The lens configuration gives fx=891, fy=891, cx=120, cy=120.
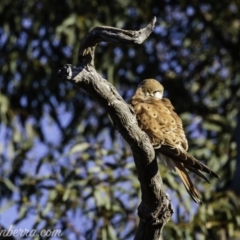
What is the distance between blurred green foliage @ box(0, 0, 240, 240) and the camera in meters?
5.34

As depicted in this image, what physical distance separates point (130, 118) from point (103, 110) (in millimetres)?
3578

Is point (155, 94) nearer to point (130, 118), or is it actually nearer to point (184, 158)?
point (184, 158)

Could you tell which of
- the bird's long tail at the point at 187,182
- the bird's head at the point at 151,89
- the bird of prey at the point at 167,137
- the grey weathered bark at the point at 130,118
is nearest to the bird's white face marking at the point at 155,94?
the bird's head at the point at 151,89

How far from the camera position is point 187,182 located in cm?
352

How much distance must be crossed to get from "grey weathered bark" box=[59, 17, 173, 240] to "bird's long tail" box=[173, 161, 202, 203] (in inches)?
12.6

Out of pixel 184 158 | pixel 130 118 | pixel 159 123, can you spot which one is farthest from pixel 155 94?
pixel 130 118

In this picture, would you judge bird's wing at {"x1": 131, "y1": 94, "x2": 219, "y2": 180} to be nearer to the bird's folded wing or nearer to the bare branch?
the bird's folded wing

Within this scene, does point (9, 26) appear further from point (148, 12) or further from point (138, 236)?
point (138, 236)

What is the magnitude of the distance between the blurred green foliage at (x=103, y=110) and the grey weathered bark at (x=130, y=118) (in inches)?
84.5

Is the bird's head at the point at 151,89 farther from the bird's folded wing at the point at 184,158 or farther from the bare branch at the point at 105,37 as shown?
the bare branch at the point at 105,37

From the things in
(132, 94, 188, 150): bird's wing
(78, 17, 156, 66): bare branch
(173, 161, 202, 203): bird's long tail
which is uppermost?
(78, 17, 156, 66): bare branch

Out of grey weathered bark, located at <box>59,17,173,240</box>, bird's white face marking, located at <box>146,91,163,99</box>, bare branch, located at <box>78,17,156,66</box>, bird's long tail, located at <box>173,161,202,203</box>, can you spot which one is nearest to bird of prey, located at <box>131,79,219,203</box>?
bird's long tail, located at <box>173,161,202,203</box>

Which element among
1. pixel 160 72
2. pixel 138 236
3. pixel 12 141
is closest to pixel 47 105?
pixel 12 141

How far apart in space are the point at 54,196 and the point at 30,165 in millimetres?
600
